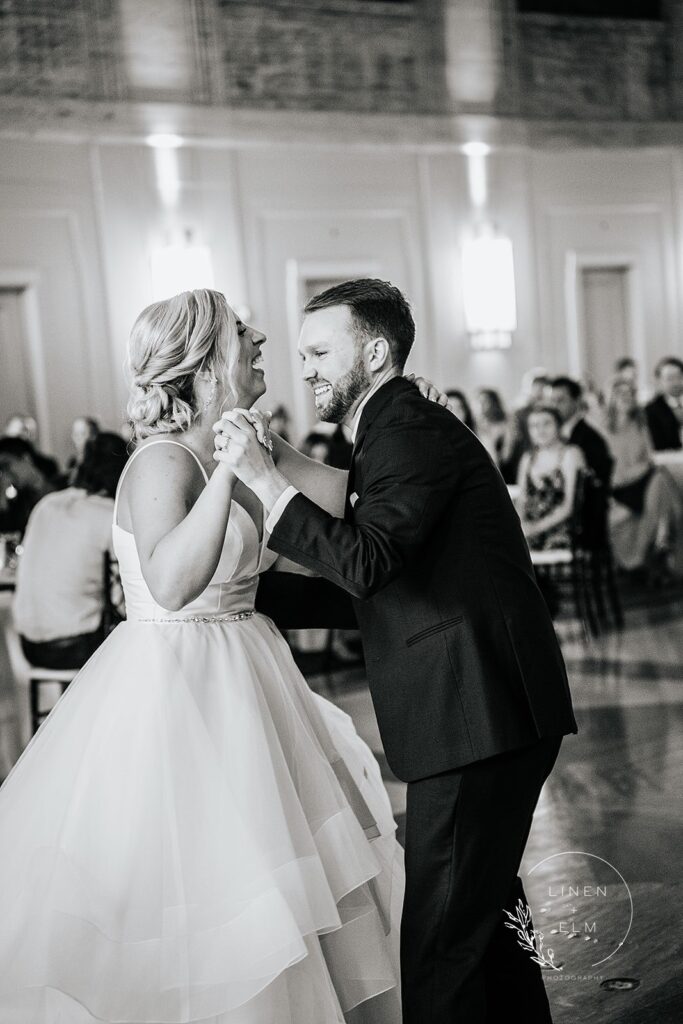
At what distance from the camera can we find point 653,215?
12.3 m

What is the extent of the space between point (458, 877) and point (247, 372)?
39.9 inches

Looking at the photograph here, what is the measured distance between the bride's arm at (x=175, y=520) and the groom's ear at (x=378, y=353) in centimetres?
32

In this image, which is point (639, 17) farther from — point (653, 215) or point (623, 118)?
point (653, 215)

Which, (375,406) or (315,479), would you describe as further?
(315,479)

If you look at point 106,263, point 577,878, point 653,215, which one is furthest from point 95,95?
point 577,878

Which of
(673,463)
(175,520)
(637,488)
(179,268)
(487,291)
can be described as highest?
(179,268)

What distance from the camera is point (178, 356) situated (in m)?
2.38

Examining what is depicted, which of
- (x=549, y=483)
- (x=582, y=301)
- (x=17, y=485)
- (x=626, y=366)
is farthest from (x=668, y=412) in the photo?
(x=17, y=485)

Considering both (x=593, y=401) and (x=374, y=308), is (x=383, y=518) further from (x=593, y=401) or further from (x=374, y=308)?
(x=593, y=401)

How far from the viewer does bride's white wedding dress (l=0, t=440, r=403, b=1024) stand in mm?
2182

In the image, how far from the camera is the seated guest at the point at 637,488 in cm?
891

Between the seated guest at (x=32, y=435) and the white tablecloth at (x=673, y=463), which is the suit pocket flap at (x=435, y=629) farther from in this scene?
the white tablecloth at (x=673, y=463)

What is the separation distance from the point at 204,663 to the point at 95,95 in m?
7.83

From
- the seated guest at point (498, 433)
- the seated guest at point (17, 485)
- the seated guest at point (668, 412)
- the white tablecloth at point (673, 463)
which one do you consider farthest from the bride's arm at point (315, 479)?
the seated guest at point (668, 412)
